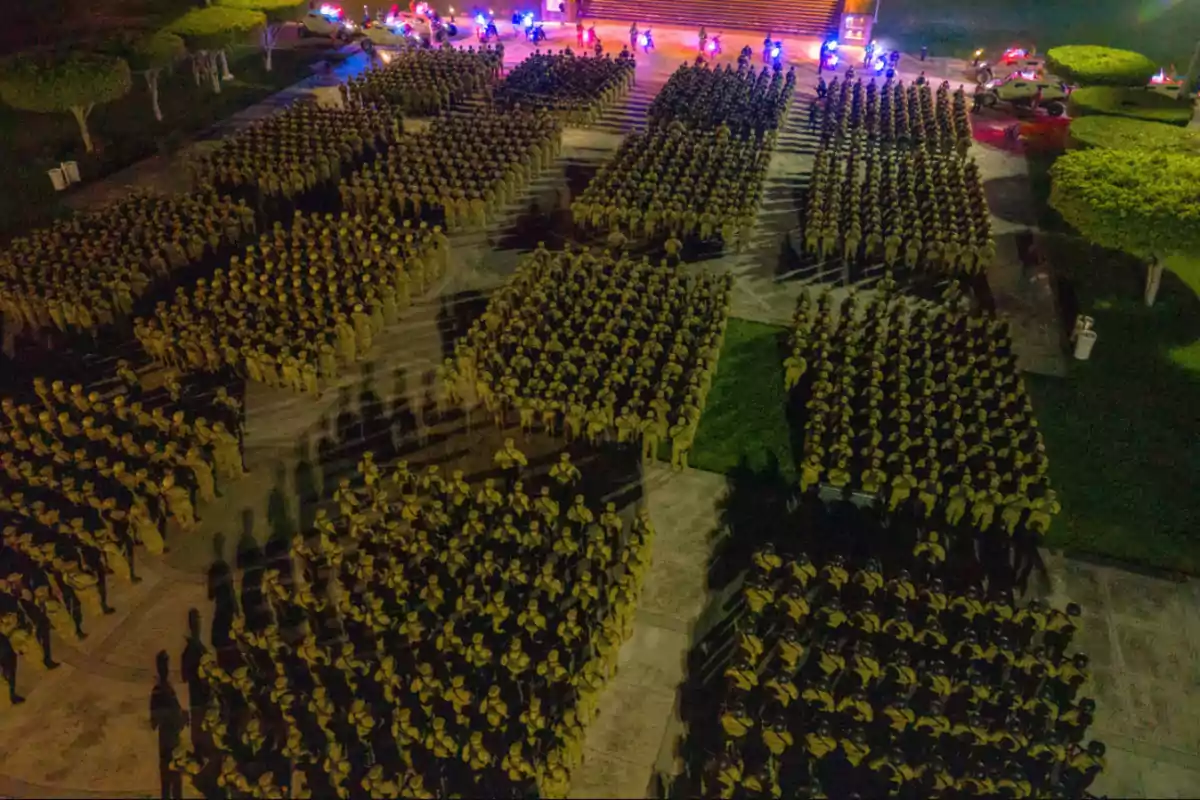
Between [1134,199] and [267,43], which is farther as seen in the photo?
[267,43]

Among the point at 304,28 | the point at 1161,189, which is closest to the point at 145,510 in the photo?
the point at 1161,189

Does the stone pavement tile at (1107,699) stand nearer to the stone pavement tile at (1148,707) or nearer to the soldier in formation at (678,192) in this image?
the stone pavement tile at (1148,707)

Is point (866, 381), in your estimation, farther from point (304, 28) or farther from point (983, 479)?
point (304, 28)

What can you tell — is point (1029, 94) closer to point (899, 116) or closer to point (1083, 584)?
point (899, 116)

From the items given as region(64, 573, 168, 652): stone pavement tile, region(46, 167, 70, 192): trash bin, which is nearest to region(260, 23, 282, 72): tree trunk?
region(46, 167, 70, 192): trash bin

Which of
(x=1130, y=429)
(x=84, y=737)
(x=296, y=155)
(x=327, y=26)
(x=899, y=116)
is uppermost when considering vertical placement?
(x=327, y=26)

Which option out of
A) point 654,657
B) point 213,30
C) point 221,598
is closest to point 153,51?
point 213,30
